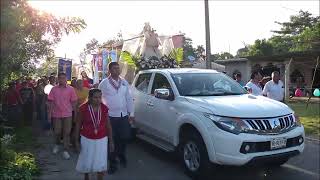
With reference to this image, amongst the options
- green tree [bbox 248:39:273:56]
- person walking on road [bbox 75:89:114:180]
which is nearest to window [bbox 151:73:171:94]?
person walking on road [bbox 75:89:114:180]

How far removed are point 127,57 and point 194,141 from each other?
8016 mm

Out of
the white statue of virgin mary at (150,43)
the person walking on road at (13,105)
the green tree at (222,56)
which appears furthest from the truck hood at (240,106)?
the green tree at (222,56)

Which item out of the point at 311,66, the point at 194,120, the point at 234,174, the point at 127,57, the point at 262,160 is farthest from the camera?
the point at 311,66

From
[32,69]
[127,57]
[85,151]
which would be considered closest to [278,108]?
[85,151]

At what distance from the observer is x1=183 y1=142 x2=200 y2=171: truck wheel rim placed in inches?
269

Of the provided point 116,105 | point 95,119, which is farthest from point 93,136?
point 116,105

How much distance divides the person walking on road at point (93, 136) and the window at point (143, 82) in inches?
120

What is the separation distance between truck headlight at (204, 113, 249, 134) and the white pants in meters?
1.69

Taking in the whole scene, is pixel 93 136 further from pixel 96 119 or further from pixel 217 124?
pixel 217 124

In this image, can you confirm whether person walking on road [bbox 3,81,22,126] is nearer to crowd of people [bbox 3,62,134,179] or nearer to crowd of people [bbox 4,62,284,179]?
crowd of people [bbox 4,62,284,179]

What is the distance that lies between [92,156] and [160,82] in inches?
118

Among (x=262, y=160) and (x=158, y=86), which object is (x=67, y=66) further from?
(x=262, y=160)

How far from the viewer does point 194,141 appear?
22.6 feet

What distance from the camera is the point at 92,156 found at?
5973 millimetres
